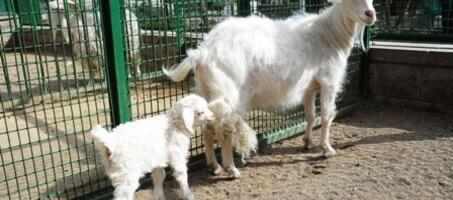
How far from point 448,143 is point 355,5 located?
5.89ft

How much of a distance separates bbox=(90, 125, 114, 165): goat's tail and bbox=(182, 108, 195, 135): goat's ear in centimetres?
51

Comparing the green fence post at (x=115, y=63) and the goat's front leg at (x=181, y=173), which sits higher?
the green fence post at (x=115, y=63)

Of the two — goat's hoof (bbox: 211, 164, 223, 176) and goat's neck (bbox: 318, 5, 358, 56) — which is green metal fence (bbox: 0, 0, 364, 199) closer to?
goat's hoof (bbox: 211, 164, 223, 176)

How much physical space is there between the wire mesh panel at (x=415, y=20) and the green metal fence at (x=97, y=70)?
1.97 meters

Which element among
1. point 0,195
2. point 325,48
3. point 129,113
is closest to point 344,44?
point 325,48

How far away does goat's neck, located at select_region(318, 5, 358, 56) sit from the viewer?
166 inches

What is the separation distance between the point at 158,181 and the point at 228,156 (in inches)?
29.4

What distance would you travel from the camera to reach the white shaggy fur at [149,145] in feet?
9.59

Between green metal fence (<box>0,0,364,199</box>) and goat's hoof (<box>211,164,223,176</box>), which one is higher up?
green metal fence (<box>0,0,364,199</box>)

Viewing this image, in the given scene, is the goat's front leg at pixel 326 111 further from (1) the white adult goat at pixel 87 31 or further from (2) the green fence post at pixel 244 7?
(1) the white adult goat at pixel 87 31

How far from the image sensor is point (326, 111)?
14.4ft

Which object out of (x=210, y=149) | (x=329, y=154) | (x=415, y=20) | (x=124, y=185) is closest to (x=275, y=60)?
Result: (x=210, y=149)

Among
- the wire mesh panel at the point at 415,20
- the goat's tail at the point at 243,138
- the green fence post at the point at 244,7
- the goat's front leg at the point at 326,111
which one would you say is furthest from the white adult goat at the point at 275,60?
the wire mesh panel at the point at 415,20

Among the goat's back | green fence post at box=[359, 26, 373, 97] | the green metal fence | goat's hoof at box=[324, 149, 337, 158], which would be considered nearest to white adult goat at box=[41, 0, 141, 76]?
the green metal fence
